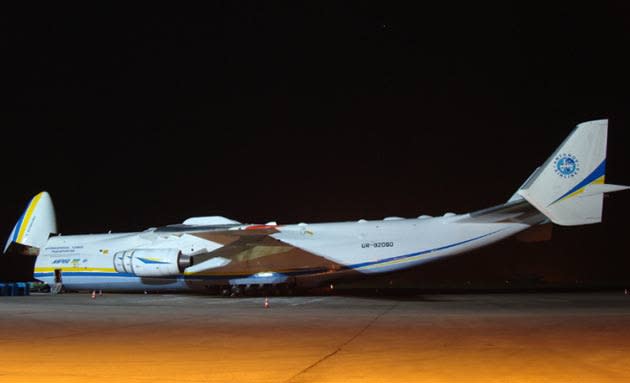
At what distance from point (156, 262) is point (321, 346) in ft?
48.9

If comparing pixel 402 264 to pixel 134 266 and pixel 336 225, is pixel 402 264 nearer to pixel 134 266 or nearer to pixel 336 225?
pixel 336 225

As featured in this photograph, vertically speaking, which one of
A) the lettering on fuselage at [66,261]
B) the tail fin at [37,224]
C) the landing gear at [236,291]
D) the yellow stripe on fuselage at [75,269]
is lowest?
the landing gear at [236,291]

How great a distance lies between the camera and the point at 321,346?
28.1 ft

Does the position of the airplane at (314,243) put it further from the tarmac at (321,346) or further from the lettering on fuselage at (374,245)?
the tarmac at (321,346)

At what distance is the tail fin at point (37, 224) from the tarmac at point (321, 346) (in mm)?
13634

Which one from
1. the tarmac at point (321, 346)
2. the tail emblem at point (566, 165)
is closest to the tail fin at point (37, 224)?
the tarmac at point (321, 346)

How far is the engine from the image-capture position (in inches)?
875

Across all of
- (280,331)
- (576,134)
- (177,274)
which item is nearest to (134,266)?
(177,274)

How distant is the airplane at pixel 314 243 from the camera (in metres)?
18.9

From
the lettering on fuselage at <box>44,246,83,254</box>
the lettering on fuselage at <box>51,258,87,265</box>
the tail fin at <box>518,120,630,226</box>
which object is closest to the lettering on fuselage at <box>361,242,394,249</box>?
the tail fin at <box>518,120,630,226</box>

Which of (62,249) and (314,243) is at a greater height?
(314,243)

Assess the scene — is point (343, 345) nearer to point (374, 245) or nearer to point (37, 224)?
point (374, 245)

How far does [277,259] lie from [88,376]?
50.5 feet

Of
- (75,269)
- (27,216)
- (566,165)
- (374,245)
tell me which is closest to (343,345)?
(374,245)
